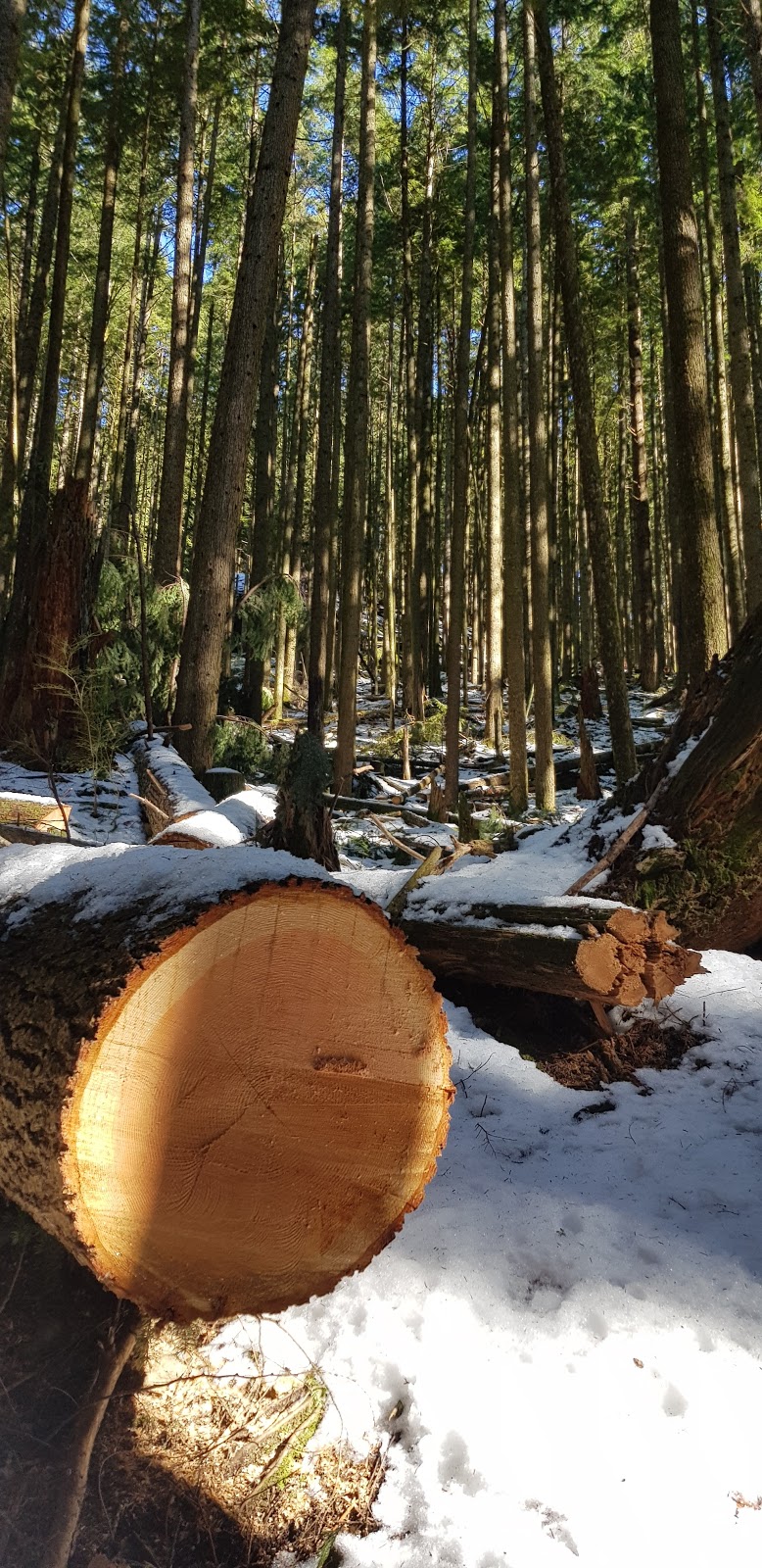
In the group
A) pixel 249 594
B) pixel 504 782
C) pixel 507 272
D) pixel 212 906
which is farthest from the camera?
pixel 504 782

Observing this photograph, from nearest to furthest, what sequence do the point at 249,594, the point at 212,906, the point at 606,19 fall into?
the point at 212,906, the point at 249,594, the point at 606,19

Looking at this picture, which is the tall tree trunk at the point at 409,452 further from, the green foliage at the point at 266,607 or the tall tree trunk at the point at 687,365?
the tall tree trunk at the point at 687,365

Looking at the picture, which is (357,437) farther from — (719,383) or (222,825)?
(719,383)

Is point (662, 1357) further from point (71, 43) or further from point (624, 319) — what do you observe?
point (624, 319)

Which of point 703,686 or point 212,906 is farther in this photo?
point 703,686

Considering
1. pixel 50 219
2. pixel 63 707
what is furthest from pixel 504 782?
pixel 50 219

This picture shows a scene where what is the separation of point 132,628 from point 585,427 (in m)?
4.26

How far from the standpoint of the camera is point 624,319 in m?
15.8

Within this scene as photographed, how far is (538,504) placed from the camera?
727 cm

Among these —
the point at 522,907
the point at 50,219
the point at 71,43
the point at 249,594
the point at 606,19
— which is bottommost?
the point at 522,907

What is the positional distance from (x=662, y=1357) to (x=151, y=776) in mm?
4126

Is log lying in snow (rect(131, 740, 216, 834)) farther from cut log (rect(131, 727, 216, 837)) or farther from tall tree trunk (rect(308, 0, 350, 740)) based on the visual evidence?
tall tree trunk (rect(308, 0, 350, 740))

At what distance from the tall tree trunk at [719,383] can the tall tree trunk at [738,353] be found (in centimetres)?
78

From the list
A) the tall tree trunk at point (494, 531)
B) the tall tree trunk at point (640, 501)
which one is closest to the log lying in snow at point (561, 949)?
the tall tree trunk at point (494, 531)
